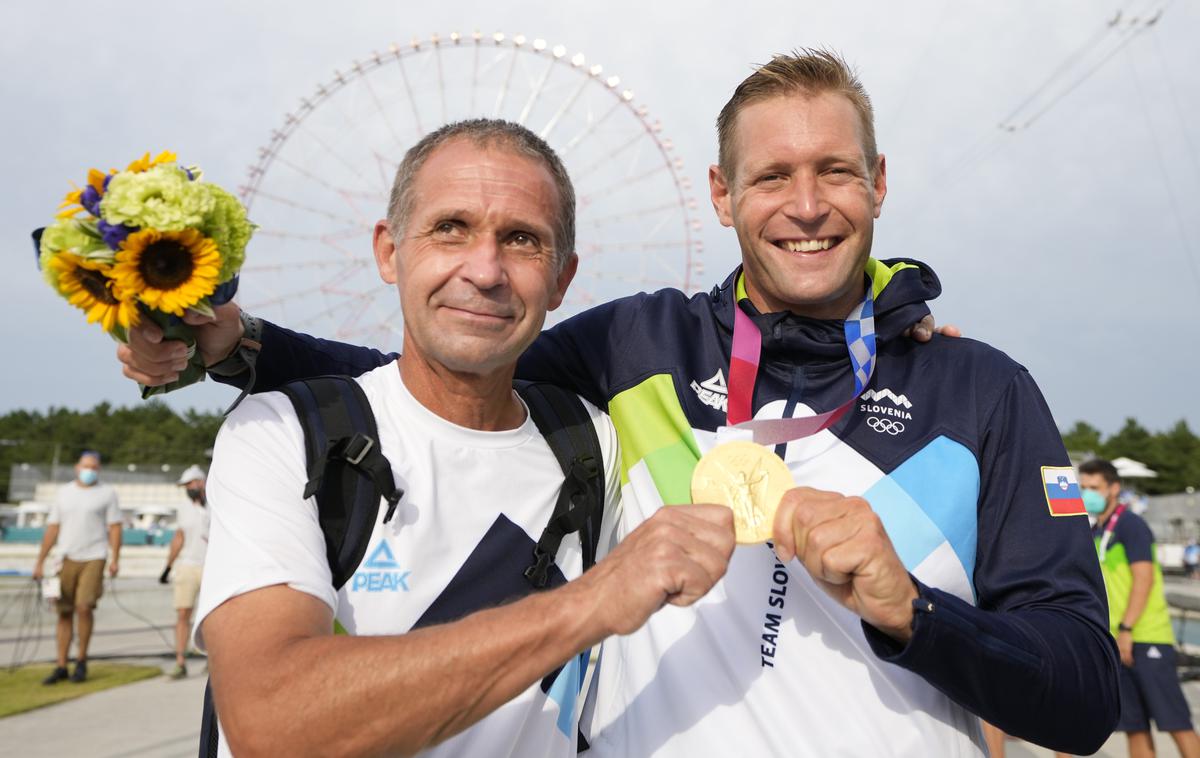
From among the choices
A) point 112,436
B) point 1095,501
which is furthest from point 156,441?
point 1095,501

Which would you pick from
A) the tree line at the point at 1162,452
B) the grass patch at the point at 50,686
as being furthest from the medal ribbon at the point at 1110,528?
the tree line at the point at 1162,452

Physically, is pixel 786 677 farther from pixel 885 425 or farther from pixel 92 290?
pixel 92 290

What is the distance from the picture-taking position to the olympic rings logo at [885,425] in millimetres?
2504

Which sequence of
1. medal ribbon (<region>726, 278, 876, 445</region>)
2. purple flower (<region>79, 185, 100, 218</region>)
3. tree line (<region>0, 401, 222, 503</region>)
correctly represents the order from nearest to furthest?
purple flower (<region>79, 185, 100, 218</region>) < medal ribbon (<region>726, 278, 876, 445</region>) < tree line (<region>0, 401, 222, 503</region>)

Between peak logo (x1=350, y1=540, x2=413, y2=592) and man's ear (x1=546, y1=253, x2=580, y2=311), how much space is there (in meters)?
0.82

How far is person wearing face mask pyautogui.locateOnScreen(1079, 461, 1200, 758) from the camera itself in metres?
7.27

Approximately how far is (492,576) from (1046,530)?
4.58 ft

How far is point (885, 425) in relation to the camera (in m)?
2.52

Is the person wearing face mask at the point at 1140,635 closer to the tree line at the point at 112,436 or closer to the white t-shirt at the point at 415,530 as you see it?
the white t-shirt at the point at 415,530

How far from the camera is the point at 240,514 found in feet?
6.66

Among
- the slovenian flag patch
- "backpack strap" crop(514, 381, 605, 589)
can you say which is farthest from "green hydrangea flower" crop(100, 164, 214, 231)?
the slovenian flag patch

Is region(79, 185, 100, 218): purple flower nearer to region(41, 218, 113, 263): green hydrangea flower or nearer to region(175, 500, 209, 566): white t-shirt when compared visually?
region(41, 218, 113, 263): green hydrangea flower

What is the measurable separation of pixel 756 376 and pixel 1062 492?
0.86 metres

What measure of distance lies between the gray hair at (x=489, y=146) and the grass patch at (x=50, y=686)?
28.5 ft
